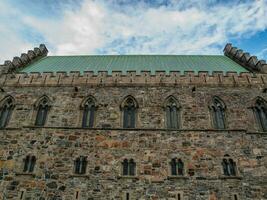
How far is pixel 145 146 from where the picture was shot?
14734 mm

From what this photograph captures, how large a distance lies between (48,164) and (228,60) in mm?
18569

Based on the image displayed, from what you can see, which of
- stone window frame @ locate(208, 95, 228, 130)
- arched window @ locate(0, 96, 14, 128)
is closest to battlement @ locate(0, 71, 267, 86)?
stone window frame @ locate(208, 95, 228, 130)

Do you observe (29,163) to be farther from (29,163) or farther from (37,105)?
(37,105)

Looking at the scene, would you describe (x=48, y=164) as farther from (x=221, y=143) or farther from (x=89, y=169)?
(x=221, y=143)

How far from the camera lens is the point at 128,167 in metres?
14.2

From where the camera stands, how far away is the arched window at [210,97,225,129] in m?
15.8

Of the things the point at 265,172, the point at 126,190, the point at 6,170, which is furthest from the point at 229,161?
the point at 6,170

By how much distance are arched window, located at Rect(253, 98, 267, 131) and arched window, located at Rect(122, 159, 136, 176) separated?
8.88m

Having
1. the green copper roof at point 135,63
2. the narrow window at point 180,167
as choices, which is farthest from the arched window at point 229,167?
the green copper roof at point 135,63

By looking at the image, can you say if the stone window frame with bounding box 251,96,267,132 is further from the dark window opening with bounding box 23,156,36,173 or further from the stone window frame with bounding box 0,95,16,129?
the stone window frame with bounding box 0,95,16,129

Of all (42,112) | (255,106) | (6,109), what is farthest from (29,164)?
(255,106)

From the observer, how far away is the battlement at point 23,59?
19.4 m

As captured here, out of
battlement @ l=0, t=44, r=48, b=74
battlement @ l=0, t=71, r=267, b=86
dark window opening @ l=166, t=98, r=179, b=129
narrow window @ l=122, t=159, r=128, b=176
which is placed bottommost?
narrow window @ l=122, t=159, r=128, b=176

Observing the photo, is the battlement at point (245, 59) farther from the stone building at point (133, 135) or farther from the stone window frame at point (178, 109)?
the stone window frame at point (178, 109)
